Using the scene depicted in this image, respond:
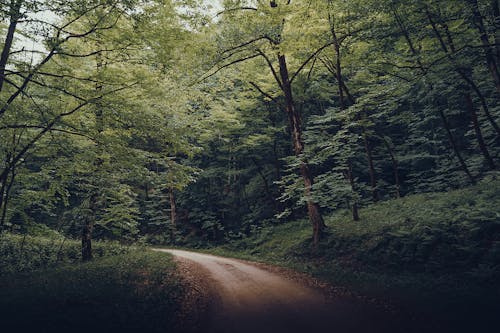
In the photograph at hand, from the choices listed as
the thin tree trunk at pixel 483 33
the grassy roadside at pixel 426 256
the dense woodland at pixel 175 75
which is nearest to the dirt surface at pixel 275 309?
the grassy roadside at pixel 426 256

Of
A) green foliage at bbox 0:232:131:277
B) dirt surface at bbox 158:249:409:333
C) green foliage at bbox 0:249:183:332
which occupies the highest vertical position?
green foliage at bbox 0:232:131:277

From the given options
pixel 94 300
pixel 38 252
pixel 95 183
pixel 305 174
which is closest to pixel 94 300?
pixel 94 300

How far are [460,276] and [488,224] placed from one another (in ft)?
7.25

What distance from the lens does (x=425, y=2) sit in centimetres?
953

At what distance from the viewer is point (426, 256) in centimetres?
895

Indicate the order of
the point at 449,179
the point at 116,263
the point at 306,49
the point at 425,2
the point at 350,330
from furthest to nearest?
the point at 449,179, the point at 306,49, the point at 116,263, the point at 425,2, the point at 350,330

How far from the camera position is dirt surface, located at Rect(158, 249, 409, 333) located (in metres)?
5.34

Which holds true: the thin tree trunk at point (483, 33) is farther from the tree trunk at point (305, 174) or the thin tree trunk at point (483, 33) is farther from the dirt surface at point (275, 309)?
the dirt surface at point (275, 309)

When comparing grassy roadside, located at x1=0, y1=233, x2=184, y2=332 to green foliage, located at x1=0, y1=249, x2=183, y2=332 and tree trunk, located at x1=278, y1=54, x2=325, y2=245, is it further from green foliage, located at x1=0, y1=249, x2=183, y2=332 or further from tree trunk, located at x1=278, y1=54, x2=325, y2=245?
tree trunk, located at x1=278, y1=54, x2=325, y2=245

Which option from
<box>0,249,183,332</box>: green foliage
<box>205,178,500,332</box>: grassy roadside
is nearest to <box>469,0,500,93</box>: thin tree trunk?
<box>205,178,500,332</box>: grassy roadside

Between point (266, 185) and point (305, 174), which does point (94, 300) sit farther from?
point (266, 185)

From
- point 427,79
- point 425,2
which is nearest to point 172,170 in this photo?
point 427,79

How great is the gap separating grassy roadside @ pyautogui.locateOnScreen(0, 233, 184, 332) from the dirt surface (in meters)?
0.65

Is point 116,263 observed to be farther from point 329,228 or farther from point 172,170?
point 329,228
